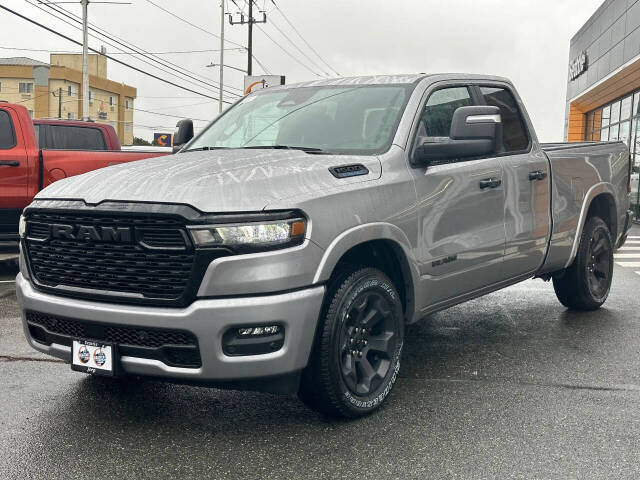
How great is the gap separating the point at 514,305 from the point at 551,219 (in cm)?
185

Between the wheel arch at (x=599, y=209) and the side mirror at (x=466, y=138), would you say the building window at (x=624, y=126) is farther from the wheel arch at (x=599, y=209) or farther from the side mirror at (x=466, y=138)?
the side mirror at (x=466, y=138)

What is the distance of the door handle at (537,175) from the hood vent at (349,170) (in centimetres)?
184

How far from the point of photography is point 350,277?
4059mm

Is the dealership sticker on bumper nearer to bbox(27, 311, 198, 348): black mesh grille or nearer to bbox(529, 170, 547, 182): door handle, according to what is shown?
bbox(27, 311, 198, 348): black mesh grille

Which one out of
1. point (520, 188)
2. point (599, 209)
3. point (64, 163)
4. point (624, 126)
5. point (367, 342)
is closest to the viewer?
point (367, 342)

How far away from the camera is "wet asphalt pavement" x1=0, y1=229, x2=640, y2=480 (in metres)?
3.56

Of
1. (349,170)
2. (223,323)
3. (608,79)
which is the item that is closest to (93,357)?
(223,323)

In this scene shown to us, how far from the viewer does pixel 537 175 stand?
572cm

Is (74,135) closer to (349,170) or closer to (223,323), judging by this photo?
(349,170)

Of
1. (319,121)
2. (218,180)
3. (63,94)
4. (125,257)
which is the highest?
(63,94)

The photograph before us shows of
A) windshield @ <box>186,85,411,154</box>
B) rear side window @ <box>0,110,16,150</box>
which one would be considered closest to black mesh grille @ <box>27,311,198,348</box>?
windshield @ <box>186,85,411,154</box>

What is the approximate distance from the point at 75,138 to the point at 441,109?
7.90m

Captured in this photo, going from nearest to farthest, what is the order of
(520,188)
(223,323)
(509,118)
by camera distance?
(223,323) → (520,188) → (509,118)

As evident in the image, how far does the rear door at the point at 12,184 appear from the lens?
9.58 m
